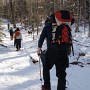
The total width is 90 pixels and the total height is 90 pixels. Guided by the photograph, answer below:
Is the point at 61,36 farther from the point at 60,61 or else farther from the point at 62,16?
the point at 60,61

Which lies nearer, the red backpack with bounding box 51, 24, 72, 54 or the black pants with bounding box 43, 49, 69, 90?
the red backpack with bounding box 51, 24, 72, 54

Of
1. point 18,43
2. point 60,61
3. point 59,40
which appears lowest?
point 18,43

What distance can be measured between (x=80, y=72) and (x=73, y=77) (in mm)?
1106

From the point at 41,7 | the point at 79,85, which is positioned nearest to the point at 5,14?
the point at 41,7

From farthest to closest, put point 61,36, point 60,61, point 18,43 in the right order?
point 18,43
point 60,61
point 61,36

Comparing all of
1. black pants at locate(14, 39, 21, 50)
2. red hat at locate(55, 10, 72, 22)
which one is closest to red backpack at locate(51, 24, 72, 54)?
red hat at locate(55, 10, 72, 22)

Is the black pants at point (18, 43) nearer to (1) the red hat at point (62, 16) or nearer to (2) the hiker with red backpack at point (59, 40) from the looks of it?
(2) the hiker with red backpack at point (59, 40)

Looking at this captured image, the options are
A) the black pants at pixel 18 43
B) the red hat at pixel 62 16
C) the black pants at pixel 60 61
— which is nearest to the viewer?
the red hat at pixel 62 16

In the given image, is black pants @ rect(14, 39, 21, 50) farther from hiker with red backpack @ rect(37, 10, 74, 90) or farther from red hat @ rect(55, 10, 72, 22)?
red hat @ rect(55, 10, 72, 22)

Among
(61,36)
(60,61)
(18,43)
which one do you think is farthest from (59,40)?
(18,43)

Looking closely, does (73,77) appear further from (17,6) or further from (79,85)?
(17,6)

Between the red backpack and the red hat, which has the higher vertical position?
the red hat

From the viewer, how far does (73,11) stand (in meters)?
50.2

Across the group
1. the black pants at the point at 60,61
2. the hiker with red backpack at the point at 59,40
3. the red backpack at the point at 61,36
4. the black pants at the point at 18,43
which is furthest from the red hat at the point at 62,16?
the black pants at the point at 18,43
